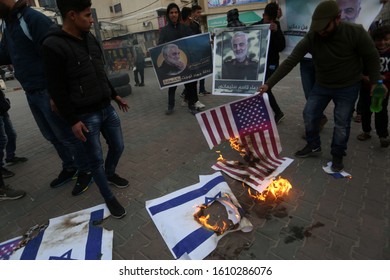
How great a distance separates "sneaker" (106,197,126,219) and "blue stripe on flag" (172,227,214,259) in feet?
2.67

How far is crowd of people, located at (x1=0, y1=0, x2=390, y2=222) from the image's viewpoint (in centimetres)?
228

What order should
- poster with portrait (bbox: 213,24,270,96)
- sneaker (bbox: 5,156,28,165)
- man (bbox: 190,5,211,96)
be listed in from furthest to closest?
man (bbox: 190,5,211,96) → sneaker (bbox: 5,156,28,165) → poster with portrait (bbox: 213,24,270,96)

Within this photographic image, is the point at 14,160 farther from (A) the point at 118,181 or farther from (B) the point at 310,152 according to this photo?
(B) the point at 310,152

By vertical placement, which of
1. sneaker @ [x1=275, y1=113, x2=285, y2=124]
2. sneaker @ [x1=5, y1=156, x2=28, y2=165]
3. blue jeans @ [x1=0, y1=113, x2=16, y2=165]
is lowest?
sneaker @ [x1=5, y1=156, x2=28, y2=165]

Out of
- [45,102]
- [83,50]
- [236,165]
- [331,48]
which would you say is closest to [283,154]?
[236,165]

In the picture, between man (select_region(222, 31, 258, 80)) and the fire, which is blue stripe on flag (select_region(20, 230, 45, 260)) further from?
man (select_region(222, 31, 258, 80))

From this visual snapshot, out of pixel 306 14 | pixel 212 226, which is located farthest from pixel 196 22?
pixel 212 226

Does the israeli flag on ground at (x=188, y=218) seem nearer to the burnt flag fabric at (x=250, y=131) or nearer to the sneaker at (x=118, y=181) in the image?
the burnt flag fabric at (x=250, y=131)

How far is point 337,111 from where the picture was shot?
3.17 meters

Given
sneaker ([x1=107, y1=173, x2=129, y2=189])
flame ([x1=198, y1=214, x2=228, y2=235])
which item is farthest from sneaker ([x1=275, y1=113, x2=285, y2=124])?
sneaker ([x1=107, y1=173, x2=129, y2=189])

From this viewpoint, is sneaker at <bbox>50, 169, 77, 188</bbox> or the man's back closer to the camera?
the man's back

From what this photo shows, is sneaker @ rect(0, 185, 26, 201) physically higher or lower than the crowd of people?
lower

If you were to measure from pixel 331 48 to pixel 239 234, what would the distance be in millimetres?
2234

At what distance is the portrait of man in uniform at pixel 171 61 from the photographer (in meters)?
5.52
